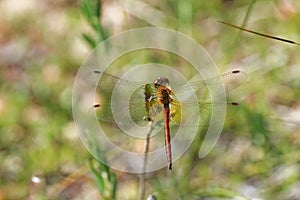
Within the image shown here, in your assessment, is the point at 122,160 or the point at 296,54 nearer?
the point at 122,160

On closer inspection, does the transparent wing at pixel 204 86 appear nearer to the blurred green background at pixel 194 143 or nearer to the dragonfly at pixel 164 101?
the dragonfly at pixel 164 101

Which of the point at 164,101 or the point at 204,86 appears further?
the point at 204,86

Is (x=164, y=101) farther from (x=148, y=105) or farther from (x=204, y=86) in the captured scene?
(x=204, y=86)

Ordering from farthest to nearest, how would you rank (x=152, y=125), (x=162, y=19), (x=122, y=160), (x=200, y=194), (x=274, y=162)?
(x=162, y=19) < (x=122, y=160) < (x=274, y=162) < (x=200, y=194) < (x=152, y=125)

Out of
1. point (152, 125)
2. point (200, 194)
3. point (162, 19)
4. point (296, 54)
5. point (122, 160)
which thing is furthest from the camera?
point (162, 19)

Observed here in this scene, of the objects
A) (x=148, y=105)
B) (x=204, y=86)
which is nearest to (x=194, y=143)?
(x=204, y=86)

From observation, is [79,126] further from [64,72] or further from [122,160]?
[64,72]

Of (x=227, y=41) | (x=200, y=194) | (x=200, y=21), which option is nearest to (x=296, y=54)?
(x=227, y=41)

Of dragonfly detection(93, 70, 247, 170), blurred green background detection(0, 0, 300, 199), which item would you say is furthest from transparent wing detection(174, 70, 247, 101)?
blurred green background detection(0, 0, 300, 199)
